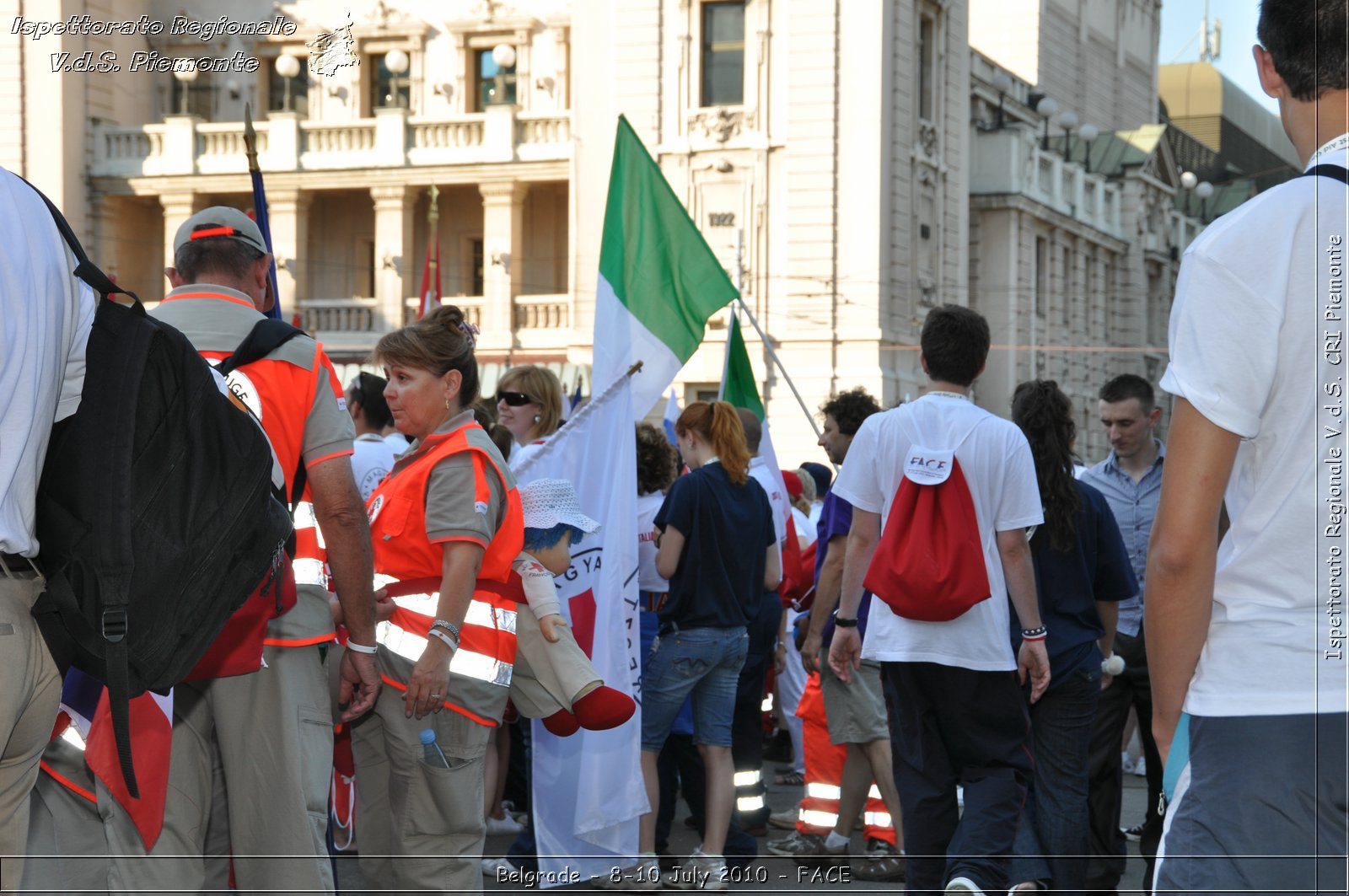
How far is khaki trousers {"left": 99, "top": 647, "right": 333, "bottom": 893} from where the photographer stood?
12.4 feet

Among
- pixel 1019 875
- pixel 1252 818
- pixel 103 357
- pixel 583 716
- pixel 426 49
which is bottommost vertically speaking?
pixel 1019 875

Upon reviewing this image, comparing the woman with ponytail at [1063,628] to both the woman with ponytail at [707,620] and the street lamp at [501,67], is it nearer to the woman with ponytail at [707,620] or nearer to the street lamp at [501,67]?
the woman with ponytail at [707,620]

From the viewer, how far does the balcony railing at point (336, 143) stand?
3297cm

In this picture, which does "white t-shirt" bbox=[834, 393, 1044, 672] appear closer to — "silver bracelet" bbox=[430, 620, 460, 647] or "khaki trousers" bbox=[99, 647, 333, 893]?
"silver bracelet" bbox=[430, 620, 460, 647]

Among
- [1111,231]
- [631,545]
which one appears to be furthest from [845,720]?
[1111,231]

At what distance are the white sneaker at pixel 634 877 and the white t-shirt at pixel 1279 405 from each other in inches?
162

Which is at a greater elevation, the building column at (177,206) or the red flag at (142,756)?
the building column at (177,206)

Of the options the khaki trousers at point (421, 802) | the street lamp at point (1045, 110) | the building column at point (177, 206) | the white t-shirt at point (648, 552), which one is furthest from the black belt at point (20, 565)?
the street lamp at point (1045, 110)

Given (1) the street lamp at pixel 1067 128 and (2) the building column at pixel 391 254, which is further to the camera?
(1) the street lamp at pixel 1067 128

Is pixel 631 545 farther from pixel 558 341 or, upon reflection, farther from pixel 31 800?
pixel 558 341

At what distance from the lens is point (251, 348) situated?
397 cm

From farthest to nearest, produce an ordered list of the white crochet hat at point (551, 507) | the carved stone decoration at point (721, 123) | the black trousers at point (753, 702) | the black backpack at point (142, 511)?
the carved stone decoration at point (721, 123) → the black trousers at point (753, 702) → the white crochet hat at point (551, 507) → the black backpack at point (142, 511)

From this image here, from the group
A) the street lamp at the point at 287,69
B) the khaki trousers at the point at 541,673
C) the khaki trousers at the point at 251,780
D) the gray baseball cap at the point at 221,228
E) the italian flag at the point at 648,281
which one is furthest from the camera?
the street lamp at the point at 287,69

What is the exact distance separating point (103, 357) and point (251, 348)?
3.26 feet
